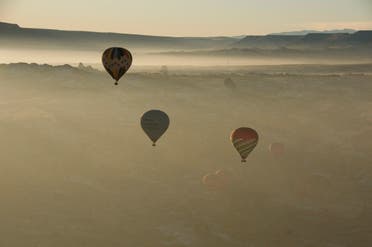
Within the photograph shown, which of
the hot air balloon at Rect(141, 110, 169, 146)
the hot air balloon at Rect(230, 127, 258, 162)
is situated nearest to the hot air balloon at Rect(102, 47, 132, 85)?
the hot air balloon at Rect(141, 110, 169, 146)

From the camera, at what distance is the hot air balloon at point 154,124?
130 meters

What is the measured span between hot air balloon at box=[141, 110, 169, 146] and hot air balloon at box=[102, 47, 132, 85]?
2022cm

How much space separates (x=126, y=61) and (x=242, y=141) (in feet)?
93.1

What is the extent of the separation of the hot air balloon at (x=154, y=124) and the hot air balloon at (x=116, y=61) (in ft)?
66.3

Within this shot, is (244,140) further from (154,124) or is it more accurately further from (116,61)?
(116,61)

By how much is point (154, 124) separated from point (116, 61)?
24.9 m

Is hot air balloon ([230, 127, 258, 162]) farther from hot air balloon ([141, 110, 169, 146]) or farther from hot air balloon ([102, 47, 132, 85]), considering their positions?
hot air balloon ([102, 47, 132, 85])

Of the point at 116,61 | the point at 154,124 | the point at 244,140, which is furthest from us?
the point at 154,124

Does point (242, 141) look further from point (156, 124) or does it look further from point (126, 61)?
point (126, 61)

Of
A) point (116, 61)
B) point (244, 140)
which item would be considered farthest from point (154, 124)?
point (116, 61)

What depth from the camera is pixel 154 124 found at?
132500 mm

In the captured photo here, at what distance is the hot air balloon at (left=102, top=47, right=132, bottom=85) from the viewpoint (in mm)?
108688

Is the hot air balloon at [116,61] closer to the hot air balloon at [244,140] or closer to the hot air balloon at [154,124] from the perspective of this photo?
the hot air balloon at [154,124]

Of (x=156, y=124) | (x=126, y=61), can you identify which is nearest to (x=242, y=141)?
(x=156, y=124)
